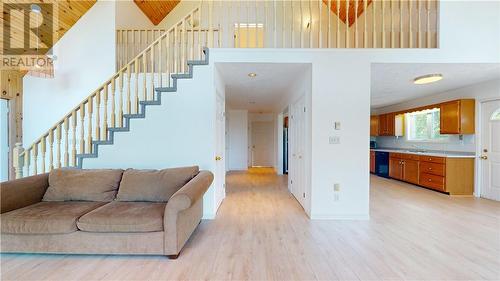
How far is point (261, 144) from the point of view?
10.5 meters

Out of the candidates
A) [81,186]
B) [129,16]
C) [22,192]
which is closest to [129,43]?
[129,16]

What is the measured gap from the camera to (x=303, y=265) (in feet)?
7.18

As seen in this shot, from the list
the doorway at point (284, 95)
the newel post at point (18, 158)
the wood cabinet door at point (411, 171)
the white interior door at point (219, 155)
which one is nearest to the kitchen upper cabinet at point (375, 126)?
the wood cabinet door at point (411, 171)

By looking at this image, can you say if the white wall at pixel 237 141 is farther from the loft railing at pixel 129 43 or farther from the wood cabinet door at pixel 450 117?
the wood cabinet door at pixel 450 117

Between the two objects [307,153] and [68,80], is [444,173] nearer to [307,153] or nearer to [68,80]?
[307,153]

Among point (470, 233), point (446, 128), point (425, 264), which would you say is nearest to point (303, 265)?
point (425, 264)

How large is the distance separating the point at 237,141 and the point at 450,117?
6.19 m

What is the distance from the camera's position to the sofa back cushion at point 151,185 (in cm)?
285

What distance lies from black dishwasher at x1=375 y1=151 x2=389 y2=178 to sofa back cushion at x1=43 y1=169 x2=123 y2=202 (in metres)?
7.17

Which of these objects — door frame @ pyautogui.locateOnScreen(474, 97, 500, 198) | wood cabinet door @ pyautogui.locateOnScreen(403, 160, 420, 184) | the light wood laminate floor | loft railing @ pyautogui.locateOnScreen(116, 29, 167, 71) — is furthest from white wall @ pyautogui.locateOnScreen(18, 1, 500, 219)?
wood cabinet door @ pyautogui.locateOnScreen(403, 160, 420, 184)

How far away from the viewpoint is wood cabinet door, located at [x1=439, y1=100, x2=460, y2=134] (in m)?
4.92

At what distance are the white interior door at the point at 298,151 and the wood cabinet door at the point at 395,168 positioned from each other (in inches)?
129

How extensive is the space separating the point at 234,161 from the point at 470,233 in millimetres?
6910

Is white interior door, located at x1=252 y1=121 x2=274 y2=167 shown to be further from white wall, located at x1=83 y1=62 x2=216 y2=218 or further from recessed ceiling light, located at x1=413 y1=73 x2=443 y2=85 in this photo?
white wall, located at x1=83 y1=62 x2=216 y2=218
